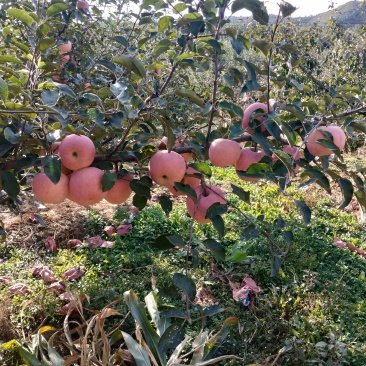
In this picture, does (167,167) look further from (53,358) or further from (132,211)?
(132,211)

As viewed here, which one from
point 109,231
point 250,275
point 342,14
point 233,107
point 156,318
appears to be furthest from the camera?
point 342,14

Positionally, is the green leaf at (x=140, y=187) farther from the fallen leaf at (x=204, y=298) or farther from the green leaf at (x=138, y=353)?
the fallen leaf at (x=204, y=298)

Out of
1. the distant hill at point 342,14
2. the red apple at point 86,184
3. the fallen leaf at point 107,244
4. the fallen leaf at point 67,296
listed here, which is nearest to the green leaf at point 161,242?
the red apple at point 86,184

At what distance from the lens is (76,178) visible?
92cm

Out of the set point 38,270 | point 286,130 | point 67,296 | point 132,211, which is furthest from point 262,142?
point 132,211

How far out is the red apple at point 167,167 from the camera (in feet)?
3.06

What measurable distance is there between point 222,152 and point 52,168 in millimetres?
388

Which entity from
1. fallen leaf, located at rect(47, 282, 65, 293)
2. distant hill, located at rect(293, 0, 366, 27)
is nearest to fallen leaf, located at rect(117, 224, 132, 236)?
fallen leaf, located at rect(47, 282, 65, 293)

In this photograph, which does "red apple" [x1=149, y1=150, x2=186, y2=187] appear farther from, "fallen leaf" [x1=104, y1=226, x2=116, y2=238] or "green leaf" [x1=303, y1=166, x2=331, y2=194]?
"fallen leaf" [x1=104, y1=226, x2=116, y2=238]

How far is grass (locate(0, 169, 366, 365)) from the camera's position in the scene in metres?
1.78

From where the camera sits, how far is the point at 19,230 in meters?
2.78

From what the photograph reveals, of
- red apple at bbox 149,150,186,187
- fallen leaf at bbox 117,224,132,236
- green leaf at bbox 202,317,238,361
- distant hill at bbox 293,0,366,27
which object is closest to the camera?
red apple at bbox 149,150,186,187

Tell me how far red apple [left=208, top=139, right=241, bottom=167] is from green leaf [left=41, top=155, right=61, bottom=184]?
353 mm

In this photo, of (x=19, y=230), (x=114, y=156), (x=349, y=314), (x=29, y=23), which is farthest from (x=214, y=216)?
(x=19, y=230)
